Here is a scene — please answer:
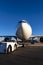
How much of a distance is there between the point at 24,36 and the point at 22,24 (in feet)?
8.61

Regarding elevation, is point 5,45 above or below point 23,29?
below

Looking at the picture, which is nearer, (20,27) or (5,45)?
(5,45)

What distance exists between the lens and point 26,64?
9.56 m

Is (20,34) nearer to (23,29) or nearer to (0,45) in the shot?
(23,29)

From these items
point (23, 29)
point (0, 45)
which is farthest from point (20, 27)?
point (0, 45)

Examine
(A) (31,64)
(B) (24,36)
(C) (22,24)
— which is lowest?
(A) (31,64)

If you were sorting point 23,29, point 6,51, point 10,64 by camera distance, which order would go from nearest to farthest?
1. point 10,64
2. point 6,51
3. point 23,29

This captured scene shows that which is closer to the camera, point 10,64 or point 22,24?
point 10,64

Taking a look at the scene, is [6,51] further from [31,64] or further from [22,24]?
[22,24]

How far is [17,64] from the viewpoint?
957 cm

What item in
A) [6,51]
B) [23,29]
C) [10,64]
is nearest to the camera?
[10,64]

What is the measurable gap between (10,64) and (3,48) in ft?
26.7

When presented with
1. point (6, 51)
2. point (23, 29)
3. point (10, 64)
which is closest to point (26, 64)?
point (10, 64)

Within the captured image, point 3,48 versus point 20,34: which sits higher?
point 20,34
